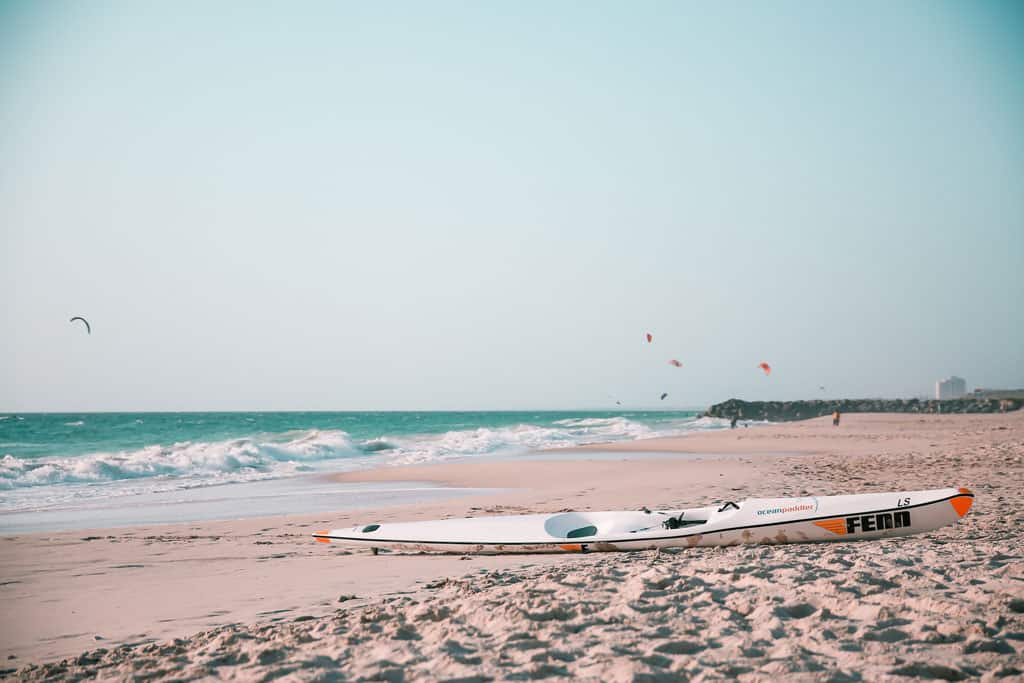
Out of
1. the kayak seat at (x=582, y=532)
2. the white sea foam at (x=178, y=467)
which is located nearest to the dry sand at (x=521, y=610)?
the kayak seat at (x=582, y=532)

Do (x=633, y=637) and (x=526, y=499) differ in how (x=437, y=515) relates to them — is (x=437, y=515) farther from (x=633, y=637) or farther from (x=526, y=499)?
(x=633, y=637)

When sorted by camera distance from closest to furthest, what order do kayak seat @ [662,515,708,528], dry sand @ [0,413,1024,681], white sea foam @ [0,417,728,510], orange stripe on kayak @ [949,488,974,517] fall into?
1. dry sand @ [0,413,1024,681]
2. orange stripe on kayak @ [949,488,974,517]
3. kayak seat @ [662,515,708,528]
4. white sea foam @ [0,417,728,510]

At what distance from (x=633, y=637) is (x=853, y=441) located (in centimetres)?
1982

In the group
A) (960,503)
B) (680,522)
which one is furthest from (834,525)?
(680,522)

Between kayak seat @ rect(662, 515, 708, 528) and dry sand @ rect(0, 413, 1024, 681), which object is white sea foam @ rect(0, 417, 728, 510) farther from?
kayak seat @ rect(662, 515, 708, 528)

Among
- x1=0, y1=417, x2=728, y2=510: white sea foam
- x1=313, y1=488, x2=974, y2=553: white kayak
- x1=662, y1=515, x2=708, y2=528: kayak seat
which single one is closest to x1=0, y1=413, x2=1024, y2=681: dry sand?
x1=313, y1=488, x2=974, y2=553: white kayak

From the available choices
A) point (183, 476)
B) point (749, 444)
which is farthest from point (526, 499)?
point (749, 444)

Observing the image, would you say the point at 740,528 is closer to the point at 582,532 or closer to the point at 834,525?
the point at 834,525

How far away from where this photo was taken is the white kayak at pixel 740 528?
5824 mm

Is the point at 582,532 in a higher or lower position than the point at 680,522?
lower

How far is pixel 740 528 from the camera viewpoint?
5.95m

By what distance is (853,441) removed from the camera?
21000 mm

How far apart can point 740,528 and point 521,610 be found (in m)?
2.72

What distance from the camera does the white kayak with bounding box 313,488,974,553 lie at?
19.1ft
